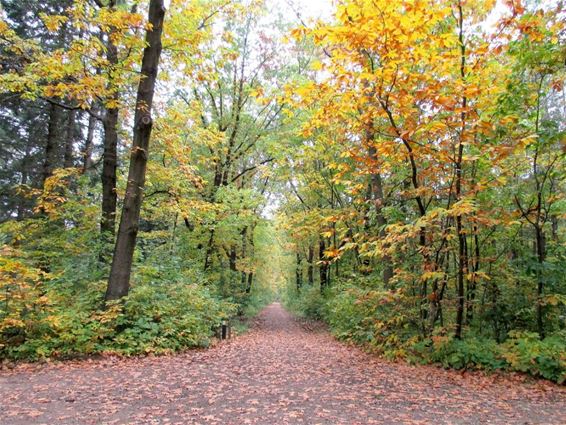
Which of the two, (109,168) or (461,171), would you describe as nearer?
(461,171)

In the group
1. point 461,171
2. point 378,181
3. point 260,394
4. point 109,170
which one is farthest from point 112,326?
point 378,181

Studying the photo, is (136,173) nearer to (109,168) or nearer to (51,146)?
(109,168)

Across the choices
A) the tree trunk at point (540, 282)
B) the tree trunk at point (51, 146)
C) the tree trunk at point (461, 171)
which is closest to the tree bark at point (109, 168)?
the tree trunk at point (51, 146)

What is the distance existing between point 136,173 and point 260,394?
5.41 m

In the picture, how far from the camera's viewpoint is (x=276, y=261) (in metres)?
37.5

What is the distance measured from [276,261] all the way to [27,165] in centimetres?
2483

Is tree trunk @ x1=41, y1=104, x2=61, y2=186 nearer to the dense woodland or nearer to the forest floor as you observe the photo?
the dense woodland

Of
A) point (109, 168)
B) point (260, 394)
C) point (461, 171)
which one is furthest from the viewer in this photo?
point (109, 168)

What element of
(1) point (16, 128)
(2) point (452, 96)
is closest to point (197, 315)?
(2) point (452, 96)

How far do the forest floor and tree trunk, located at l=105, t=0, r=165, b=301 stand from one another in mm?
1815

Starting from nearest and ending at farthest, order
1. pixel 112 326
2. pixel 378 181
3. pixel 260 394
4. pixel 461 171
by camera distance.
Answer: pixel 260 394
pixel 461 171
pixel 112 326
pixel 378 181

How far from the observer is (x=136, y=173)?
818 cm

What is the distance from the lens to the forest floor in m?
4.30

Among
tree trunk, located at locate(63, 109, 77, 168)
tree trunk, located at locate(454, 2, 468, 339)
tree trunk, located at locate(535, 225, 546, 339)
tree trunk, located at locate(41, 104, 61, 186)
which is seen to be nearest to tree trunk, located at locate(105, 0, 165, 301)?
tree trunk, located at locate(454, 2, 468, 339)
